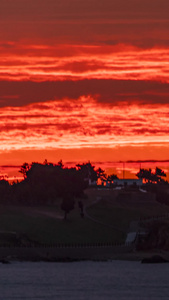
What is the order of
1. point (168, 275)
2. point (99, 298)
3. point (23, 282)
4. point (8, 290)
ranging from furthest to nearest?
1. point (168, 275)
2. point (23, 282)
3. point (8, 290)
4. point (99, 298)

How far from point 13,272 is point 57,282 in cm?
2386

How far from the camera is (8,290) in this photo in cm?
15975

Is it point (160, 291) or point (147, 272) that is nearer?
point (160, 291)

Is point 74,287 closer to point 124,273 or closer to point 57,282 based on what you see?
point 57,282

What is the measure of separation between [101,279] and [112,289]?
48.6ft

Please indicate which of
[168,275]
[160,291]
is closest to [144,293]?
[160,291]

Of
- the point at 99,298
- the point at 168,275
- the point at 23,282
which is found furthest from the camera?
the point at 168,275

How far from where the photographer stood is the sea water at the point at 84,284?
152125 millimetres

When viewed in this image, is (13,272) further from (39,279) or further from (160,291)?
(160,291)

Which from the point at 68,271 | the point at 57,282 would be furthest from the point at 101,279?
the point at 68,271

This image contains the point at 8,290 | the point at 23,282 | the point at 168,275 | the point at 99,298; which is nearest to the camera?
the point at 99,298

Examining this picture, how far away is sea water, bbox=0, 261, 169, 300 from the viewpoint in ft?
499

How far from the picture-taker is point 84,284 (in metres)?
169

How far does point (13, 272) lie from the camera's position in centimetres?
19350
